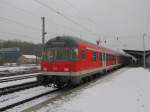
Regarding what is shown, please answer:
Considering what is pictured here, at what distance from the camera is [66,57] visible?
1263 cm

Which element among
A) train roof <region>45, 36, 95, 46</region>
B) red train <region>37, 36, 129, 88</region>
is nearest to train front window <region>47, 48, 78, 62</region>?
red train <region>37, 36, 129, 88</region>

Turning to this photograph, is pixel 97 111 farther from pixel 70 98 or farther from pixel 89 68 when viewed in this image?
pixel 89 68

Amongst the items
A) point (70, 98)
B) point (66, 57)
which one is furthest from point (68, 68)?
point (70, 98)

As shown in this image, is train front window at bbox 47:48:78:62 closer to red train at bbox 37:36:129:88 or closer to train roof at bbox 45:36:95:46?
red train at bbox 37:36:129:88

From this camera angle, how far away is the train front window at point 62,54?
41.0ft

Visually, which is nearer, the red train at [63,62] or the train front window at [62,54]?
the red train at [63,62]

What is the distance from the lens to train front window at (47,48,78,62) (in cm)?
1251

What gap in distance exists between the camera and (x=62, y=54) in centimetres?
1279

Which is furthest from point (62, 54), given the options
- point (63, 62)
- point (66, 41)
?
point (66, 41)

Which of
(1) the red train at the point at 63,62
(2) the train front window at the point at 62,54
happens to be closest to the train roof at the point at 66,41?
(1) the red train at the point at 63,62

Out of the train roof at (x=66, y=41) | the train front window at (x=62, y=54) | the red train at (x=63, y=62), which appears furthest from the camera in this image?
the train roof at (x=66, y=41)

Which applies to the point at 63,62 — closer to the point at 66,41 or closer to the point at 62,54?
the point at 62,54

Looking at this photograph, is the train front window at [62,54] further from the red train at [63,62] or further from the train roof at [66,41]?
the train roof at [66,41]

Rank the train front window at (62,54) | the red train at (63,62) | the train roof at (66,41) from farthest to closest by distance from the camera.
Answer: the train roof at (66,41), the train front window at (62,54), the red train at (63,62)
